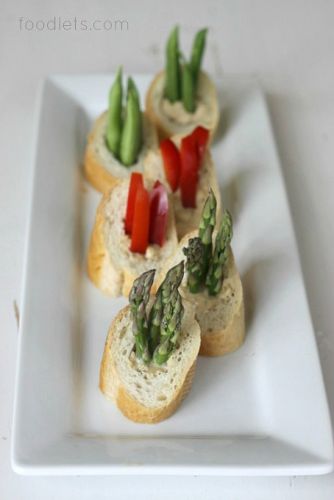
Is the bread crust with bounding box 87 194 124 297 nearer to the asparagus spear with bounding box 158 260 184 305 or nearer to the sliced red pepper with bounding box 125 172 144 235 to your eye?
the sliced red pepper with bounding box 125 172 144 235

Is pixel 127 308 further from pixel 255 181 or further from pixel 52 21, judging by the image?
pixel 52 21

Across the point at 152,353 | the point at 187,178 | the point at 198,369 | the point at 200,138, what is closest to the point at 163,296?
the point at 152,353

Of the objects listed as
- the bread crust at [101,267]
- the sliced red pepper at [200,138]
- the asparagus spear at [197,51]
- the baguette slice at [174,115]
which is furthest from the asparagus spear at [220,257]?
the asparagus spear at [197,51]

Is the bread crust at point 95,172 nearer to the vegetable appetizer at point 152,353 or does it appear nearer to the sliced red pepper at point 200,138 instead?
the sliced red pepper at point 200,138

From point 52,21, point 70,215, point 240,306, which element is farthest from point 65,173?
point 240,306

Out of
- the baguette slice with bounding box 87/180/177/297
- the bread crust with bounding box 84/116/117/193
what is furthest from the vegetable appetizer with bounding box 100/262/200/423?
the bread crust with bounding box 84/116/117/193
